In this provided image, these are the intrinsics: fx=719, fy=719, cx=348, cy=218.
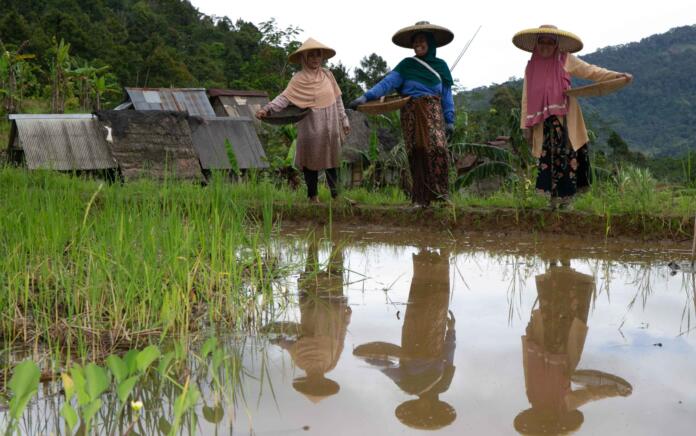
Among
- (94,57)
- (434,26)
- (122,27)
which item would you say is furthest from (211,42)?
(434,26)

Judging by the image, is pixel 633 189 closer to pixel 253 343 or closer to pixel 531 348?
pixel 531 348

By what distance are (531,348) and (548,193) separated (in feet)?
10.9

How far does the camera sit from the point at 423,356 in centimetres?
255

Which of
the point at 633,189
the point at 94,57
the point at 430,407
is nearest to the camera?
the point at 430,407

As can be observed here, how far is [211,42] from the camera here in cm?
3388

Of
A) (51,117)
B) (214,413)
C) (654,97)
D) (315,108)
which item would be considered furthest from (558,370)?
(654,97)

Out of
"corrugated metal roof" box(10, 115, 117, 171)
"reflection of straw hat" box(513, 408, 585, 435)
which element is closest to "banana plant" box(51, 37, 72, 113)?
"corrugated metal roof" box(10, 115, 117, 171)

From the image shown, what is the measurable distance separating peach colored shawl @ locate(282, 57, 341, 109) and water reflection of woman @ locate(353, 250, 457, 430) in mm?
2910

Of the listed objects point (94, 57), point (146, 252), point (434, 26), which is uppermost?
point (94, 57)

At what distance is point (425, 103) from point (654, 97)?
3250cm

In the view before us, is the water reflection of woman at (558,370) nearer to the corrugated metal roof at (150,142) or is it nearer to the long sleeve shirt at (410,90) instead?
the long sleeve shirt at (410,90)

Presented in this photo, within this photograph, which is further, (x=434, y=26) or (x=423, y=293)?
(x=434, y=26)

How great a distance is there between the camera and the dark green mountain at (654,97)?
92.5 ft

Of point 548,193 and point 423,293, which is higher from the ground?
point 548,193
